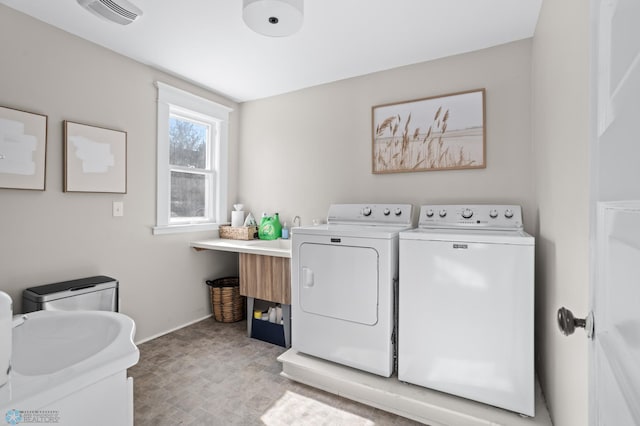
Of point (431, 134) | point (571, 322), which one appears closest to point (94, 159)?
point (431, 134)

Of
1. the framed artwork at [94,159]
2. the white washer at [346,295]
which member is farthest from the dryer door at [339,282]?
the framed artwork at [94,159]

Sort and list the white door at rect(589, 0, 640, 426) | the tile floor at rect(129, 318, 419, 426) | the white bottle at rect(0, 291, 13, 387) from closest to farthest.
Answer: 1. the white door at rect(589, 0, 640, 426)
2. the white bottle at rect(0, 291, 13, 387)
3. the tile floor at rect(129, 318, 419, 426)

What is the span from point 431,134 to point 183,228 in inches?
97.0

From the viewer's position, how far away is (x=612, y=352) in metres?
0.52

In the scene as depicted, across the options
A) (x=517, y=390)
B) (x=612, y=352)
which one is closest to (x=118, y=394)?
(x=612, y=352)

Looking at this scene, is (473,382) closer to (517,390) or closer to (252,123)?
(517,390)

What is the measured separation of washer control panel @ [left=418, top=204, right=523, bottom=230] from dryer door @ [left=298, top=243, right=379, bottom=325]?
679mm

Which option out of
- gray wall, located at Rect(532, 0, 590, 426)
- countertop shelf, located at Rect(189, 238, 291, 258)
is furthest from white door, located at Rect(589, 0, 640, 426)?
countertop shelf, located at Rect(189, 238, 291, 258)

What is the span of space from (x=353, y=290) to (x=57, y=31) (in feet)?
8.93

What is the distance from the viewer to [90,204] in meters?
2.42

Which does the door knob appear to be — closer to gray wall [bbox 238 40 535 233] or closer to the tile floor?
the tile floor

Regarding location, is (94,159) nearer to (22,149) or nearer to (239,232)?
(22,149)

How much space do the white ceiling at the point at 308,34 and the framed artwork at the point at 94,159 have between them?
696 millimetres

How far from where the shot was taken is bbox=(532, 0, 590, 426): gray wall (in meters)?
1.14
